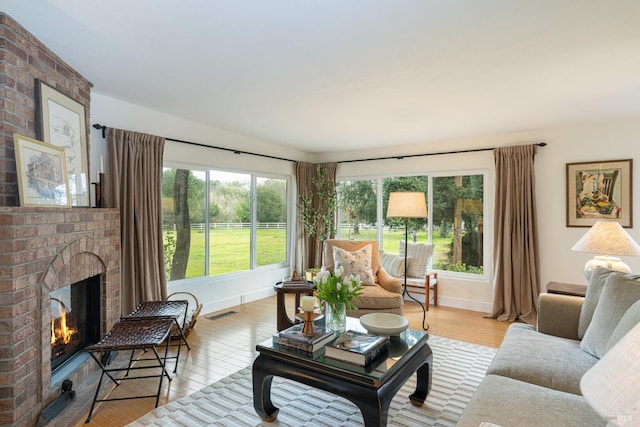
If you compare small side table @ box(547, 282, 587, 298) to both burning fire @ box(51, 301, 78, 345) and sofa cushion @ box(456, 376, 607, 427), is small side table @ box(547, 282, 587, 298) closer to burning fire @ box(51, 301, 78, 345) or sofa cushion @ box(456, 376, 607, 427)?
sofa cushion @ box(456, 376, 607, 427)

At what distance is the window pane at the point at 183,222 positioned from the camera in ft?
13.5

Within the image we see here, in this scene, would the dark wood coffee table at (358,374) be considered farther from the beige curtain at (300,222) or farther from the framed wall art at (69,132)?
the beige curtain at (300,222)

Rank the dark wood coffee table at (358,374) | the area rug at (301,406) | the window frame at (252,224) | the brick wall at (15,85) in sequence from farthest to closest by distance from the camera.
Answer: the window frame at (252,224)
the area rug at (301,406)
the brick wall at (15,85)
the dark wood coffee table at (358,374)

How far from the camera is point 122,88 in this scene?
314 cm

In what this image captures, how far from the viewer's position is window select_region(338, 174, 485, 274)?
4.93 meters

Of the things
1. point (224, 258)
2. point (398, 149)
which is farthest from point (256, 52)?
point (398, 149)

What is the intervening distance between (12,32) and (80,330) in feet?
6.89

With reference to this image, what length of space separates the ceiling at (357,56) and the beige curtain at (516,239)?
0.72m

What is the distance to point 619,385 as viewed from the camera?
0.68m

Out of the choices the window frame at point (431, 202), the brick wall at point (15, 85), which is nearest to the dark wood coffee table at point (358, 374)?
the brick wall at point (15, 85)

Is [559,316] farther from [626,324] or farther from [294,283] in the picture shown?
[294,283]

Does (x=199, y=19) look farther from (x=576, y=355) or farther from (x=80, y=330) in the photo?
(x=576, y=355)

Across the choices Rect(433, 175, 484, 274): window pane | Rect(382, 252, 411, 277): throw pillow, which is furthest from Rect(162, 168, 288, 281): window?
Rect(433, 175, 484, 274): window pane

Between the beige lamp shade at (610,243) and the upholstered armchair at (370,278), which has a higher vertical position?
the beige lamp shade at (610,243)
